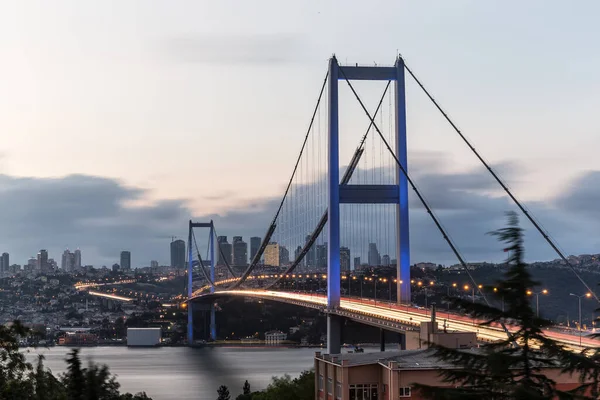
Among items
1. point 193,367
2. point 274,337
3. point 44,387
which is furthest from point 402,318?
point 274,337

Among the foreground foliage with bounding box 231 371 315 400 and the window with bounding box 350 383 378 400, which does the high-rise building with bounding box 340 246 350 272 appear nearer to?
the foreground foliage with bounding box 231 371 315 400

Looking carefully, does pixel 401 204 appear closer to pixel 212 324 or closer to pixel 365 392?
pixel 365 392

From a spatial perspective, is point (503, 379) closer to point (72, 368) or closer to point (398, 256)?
point (72, 368)

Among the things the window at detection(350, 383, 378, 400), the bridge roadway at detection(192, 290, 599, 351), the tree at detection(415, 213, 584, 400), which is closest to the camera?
the tree at detection(415, 213, 584, 400)

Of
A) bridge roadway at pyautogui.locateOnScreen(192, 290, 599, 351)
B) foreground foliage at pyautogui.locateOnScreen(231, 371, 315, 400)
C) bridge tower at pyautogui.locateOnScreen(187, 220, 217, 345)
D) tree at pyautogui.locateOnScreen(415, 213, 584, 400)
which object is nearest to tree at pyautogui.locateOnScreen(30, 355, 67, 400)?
tree at pyautogui.locateOnScreen(415, 213, 584, 400)

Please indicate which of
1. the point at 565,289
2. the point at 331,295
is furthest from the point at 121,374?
the point at 331,295

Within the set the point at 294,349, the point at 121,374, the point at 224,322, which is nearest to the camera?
the point at 121,374
